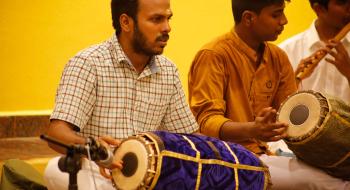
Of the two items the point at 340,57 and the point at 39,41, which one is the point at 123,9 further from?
the point at 39,41

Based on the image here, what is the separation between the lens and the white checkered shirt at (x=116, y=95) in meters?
3.34

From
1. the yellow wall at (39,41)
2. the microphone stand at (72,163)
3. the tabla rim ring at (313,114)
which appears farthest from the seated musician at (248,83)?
the yellow wall at (39,41)

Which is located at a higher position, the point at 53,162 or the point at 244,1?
the point at 244,1

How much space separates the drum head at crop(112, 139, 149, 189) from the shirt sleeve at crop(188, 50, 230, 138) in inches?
42.3

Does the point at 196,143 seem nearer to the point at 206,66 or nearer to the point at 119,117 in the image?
the point at 119,117

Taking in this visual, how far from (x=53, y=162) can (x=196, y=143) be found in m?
0.80

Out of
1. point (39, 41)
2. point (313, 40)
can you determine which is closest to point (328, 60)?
point (313, 40)

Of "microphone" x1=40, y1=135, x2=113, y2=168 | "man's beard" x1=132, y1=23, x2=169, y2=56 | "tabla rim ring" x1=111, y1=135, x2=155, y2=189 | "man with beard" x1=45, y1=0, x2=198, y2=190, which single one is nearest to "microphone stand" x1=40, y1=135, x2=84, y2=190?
"microphone" x1=40, y1=135, x2=113, y2=168

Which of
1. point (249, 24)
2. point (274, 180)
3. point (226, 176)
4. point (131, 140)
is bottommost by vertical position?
point (274, 180)

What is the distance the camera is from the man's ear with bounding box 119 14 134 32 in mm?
3643

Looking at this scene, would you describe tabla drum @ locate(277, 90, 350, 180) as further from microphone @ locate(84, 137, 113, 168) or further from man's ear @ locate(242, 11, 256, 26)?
microphone @ locate(84, 137, 113, 168)

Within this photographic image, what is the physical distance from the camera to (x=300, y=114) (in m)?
3.63

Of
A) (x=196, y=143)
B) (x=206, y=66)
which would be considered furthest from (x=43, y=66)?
(x=196, y=143)

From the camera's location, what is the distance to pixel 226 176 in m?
2.98
